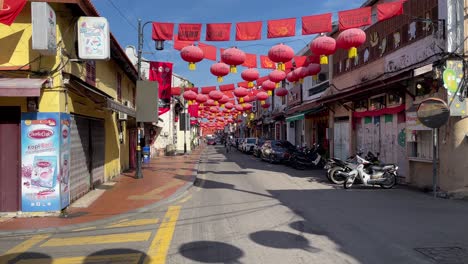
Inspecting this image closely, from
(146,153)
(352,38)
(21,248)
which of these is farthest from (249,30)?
(146,153)

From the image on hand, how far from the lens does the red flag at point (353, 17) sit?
1146 cm

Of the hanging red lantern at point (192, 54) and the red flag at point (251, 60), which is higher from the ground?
the red flag at point (251, 60)

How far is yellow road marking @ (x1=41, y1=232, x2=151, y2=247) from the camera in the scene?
23.5 feet

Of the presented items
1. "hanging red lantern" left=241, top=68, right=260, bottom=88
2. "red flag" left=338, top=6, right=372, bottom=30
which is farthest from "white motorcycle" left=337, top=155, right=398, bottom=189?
"hanging red lantern" left=241, top=68, right=260, bottom=88

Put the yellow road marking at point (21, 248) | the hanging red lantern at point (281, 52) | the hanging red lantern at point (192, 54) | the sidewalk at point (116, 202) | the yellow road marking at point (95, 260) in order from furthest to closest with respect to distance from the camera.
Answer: the hanging red lantern at point (192, 54) < the hanging red lantern at point (281, 52) < the sidewalk at point (116, 202) < the yellow road marking at point (21, 248) < the yellow road marking at point (95, 260)

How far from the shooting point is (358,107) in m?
20.0

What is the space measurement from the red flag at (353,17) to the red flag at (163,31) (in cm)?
520

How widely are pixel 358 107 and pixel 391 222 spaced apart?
12485 millimetres

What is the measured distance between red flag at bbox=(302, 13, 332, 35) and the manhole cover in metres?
7.33

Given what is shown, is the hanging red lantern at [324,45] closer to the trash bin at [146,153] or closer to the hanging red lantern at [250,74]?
the hanging red lantern at [250,74]

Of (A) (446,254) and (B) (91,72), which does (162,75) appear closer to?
(B) (91,72)

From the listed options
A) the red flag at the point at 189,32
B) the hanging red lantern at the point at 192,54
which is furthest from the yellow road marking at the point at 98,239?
the red flag at the point at 189,32

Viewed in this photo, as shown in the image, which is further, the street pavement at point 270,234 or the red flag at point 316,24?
the red flag at point 316,24

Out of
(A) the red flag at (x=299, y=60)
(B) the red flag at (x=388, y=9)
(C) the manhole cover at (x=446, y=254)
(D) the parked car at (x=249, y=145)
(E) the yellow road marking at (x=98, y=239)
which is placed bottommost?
(E) the yellow road marking at (x=98, y=239)
